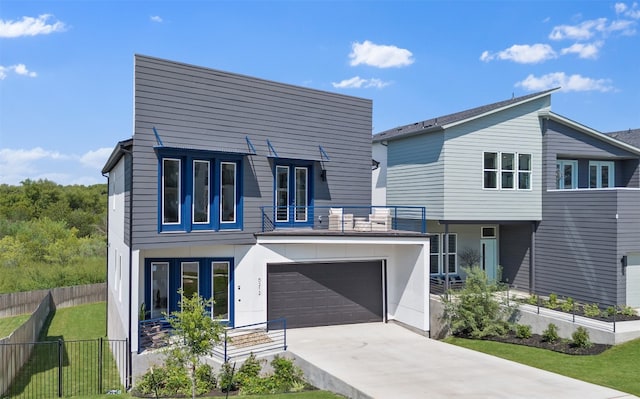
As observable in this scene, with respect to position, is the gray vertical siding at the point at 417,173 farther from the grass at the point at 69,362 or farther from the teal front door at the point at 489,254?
the grass at the point at 69,362

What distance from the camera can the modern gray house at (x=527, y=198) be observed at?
17.7 metres

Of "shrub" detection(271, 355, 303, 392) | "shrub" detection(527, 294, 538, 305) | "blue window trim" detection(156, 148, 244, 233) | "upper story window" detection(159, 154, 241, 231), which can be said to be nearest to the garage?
"blue window trim" detection(156, 148, 244, 233)

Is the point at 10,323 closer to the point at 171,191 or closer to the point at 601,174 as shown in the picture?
the point at 171,191


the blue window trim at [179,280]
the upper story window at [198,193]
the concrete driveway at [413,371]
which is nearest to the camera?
the concrete driveway at [413,371]

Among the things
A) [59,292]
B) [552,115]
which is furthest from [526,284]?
[59,292]

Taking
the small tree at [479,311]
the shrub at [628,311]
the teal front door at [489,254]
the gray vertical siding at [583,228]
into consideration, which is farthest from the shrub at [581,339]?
the teal front door at [489,254]

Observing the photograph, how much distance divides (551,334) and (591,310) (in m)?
2.30

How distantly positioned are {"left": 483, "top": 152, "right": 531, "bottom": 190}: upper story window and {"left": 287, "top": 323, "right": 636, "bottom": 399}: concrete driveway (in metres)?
A: 7.33

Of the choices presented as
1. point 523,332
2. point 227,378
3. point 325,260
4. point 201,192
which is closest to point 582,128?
point 523,332

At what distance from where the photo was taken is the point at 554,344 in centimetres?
1527

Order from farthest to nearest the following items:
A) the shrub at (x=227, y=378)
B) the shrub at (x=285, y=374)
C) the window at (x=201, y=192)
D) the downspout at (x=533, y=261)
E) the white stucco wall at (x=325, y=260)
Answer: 1. the downspout at (x=533, y=261)
2. the white stucco wall at (x=325, y=260)
3. the window at (x=201, y=192)
4. the shrub at (x=285, y=374)
5. the shrub at (x=227, y=378)

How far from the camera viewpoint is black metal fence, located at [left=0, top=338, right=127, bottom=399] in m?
13.4

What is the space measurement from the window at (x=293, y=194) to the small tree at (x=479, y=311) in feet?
20.0

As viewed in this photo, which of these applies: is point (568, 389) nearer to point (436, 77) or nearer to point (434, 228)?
point (434, 228)
